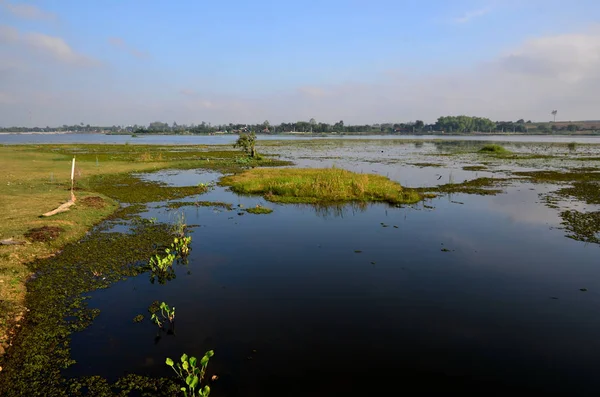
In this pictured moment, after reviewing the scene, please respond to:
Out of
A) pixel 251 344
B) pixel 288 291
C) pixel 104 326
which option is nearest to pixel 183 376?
pixel 251 344

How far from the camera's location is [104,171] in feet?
128

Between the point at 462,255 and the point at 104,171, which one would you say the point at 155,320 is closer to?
the point at 462,255

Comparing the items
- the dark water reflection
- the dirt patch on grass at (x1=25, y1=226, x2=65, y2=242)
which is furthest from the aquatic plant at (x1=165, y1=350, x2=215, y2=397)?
the dirt patch on grass at (x1=25, y1=226, x2=65, y2=242)

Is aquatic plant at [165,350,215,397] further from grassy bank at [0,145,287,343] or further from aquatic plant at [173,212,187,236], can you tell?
aquatic plant at [173,212,187,236]

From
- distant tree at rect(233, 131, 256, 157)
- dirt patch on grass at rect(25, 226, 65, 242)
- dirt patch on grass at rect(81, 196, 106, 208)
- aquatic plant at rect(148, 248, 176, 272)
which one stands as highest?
distant tree at rect(233, 131, 256, 157)

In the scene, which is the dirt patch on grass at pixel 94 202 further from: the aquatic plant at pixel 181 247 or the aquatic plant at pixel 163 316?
the aquatic plant at pixel 163 316

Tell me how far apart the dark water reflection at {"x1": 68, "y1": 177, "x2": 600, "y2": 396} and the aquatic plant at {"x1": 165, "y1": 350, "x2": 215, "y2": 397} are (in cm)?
36

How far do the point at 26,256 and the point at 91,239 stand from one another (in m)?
2.94

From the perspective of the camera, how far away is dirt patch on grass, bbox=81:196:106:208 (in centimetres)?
2061

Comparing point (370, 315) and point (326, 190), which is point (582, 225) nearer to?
point (326, 190)

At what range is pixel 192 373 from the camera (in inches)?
277

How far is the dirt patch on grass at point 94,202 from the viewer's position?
2061 centimetres

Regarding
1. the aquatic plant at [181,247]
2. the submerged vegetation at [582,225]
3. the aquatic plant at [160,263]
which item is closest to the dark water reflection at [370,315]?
the aquatic plant at [181,247]

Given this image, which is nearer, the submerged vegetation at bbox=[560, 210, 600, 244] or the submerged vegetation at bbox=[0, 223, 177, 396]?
the submerged vegetation at bbox=[0, 223, 177, 396]
